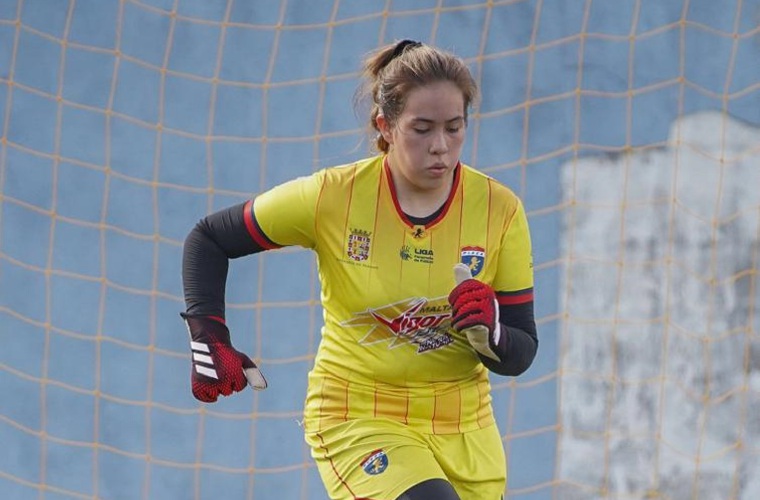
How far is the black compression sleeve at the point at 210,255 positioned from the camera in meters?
2.83

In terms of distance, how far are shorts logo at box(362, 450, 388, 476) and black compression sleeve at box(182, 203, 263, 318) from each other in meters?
0.46

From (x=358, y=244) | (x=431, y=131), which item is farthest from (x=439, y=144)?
(x=358, y=244)

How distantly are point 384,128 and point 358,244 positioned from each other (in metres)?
0.25

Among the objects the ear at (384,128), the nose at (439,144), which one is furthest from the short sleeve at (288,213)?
the nose at (439,144)

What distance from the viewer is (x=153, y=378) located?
510 centimetres

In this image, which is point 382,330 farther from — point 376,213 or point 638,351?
point 638,351

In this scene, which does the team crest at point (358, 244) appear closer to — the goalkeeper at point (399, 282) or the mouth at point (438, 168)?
the goalkeeper at point (399, 282)

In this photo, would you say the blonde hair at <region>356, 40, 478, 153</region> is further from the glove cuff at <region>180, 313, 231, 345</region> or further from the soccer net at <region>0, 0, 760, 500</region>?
the soccer net at <region>0, 0, 760, 500</region>

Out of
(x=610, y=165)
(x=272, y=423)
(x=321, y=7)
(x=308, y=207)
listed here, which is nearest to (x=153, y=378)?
(x=272, y=423)

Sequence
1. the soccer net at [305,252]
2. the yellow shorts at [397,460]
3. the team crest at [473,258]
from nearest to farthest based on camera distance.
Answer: the yellow shorts at [397,460] < the team crest at [473,258] < the soccer net at [305,252]

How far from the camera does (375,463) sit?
266cm

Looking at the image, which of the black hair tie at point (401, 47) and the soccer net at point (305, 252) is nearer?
the black hair tie at point (401, 47)

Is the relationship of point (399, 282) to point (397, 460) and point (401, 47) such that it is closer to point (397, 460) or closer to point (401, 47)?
point (397, 460)

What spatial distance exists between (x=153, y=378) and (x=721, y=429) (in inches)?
85.0
